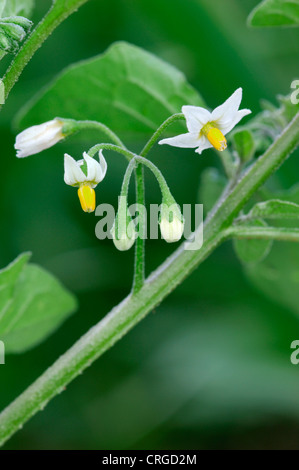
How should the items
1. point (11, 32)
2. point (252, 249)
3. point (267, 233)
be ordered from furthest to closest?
point (252, 249) < point (267, 233) < point (11, 32)

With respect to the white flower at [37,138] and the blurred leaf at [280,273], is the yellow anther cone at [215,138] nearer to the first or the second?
the white flower at [37,138]

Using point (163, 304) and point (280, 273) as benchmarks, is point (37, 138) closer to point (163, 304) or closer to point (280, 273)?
point (280, 273)

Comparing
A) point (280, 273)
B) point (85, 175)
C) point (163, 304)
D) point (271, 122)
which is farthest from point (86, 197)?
point (163, 304)

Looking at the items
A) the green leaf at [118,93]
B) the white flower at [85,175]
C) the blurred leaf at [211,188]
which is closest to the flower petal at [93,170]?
the white flower at [85,175]

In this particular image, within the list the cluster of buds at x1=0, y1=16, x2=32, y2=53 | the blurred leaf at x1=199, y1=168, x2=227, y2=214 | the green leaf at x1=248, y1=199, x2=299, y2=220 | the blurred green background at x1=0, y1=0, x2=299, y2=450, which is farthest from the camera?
the blurred green background at x1=0, y1=0, x2=299, y2=450

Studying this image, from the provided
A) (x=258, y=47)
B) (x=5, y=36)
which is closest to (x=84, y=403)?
(x=5, y=36)

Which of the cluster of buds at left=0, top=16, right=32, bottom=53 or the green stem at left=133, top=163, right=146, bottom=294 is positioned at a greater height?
the cluster of buds at left=0, top=16, right=32, bottom=53

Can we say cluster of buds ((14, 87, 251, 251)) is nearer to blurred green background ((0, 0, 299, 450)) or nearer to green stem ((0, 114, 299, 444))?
green stem ((0, 114, 299, 444))

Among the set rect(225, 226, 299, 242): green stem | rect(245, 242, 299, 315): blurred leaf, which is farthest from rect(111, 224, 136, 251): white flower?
rect(245, 242, 299, 315): blurred leaf
